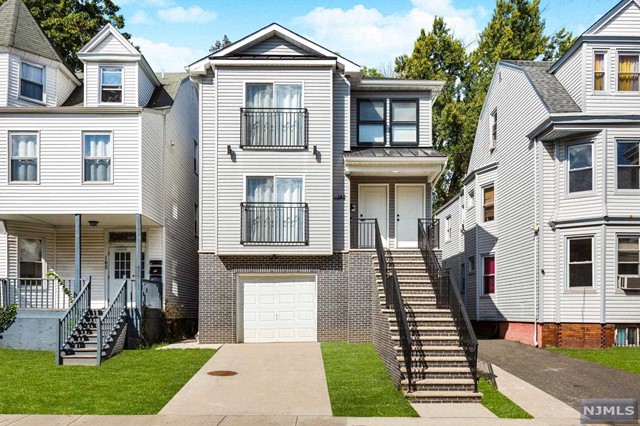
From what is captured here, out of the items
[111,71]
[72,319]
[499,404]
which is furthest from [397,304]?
[111,71]

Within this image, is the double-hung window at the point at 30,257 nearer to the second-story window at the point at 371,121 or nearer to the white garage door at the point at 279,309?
the white garage door at the point at 279,309

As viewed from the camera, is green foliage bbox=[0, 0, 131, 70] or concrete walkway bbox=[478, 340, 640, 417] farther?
green foliage bbox=[0, 0, 131, 70]

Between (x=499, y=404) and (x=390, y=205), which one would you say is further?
(x=390, y=205)

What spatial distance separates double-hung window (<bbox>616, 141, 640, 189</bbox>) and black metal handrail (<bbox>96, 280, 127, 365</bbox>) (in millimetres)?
14337

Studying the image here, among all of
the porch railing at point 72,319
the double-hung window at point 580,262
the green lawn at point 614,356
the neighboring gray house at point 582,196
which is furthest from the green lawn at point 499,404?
the porch railing at point 72,319

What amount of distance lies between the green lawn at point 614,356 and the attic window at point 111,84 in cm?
1558

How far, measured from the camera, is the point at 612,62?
19.7 meters

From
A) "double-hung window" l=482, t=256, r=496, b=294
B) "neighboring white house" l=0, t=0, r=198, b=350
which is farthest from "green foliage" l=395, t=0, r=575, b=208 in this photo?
"neighboring white house" l=0, t=0, r=198, b=350

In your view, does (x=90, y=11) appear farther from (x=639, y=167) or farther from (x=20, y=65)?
(x=639, y=167)

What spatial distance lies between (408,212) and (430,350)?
25.5ft

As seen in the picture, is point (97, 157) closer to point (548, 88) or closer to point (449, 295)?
point (449, 295)

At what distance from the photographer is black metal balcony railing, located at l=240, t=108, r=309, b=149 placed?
19766mm

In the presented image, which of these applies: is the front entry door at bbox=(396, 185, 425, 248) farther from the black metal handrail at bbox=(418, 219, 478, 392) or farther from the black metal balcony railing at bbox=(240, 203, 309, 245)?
the black metal balcony railing at bbox=(240, 203, 309, 245)

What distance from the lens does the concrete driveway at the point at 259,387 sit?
11.8m
